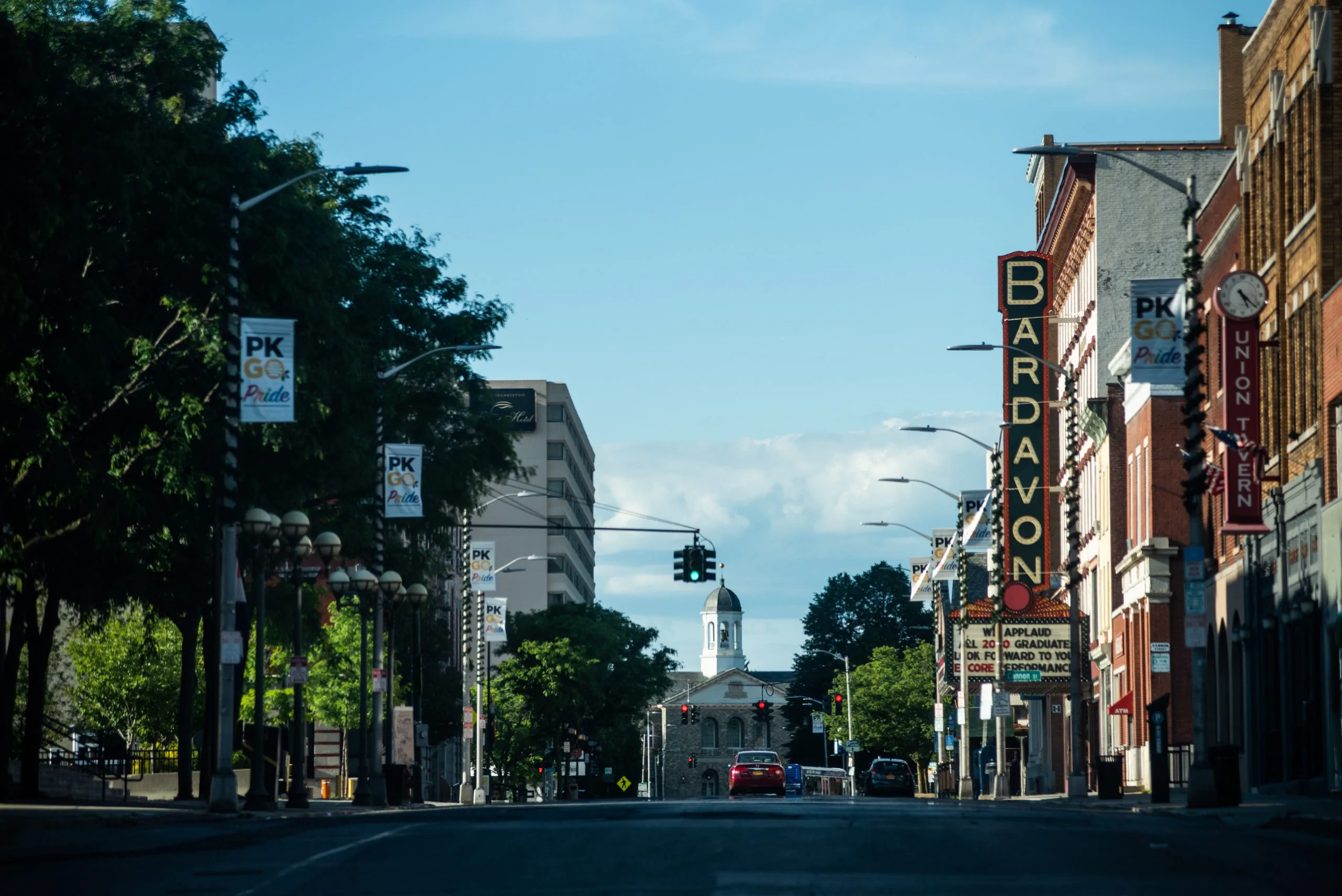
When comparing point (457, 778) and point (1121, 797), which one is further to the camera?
point (457, 778)

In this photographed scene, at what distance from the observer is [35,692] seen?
43.2 meters

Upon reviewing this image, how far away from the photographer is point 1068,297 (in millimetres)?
80875

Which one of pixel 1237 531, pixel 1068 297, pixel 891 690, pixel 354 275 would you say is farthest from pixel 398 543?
pixel 891 690

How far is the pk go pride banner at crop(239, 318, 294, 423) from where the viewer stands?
3334cm

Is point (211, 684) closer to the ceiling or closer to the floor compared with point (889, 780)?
closer to the ceiling

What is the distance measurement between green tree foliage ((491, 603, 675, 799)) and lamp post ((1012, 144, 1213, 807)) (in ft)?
262

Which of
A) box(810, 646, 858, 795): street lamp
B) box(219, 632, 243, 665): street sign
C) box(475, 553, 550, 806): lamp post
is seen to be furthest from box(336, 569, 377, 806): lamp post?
box(810, 646, 858, 795): street lamp

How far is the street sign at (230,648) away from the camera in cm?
3369

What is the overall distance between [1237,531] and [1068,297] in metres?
41.3

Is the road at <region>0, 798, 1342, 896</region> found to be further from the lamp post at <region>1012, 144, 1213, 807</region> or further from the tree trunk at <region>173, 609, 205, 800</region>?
the tree trunk at <region>173, 609, 205, 800</region>

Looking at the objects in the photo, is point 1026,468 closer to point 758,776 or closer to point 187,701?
point 758,776

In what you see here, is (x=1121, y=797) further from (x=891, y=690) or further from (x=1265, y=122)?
(x=891, y=690)

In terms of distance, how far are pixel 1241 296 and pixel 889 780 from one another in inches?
1596

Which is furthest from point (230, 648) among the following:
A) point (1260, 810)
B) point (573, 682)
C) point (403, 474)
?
point (573, 682)
